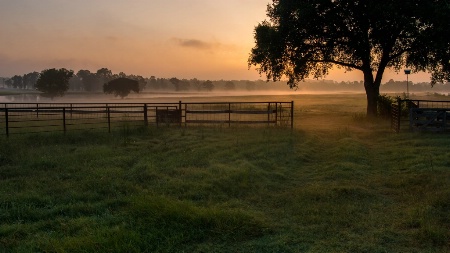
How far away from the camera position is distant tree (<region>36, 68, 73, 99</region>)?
90750 mm

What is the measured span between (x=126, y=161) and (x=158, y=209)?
5.40 m

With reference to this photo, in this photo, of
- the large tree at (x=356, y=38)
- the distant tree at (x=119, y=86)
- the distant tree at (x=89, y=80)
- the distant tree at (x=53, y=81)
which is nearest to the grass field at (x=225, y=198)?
the large tree at (x=356, y=38)

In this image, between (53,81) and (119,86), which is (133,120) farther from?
(119,86)

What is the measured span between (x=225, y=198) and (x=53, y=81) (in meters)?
96.3

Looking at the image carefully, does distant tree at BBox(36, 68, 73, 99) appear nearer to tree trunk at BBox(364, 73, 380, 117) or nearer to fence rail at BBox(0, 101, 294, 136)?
fence rail at BBox(0, 101, 294, 136)

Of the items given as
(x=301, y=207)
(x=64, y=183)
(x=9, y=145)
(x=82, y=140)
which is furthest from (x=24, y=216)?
(x=82, y=140)

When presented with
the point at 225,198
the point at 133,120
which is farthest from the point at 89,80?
the point at 225,198

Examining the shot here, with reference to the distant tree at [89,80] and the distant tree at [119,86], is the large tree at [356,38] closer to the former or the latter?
the distant tree at [119,86]

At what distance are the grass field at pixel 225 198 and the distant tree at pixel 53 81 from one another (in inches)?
3361

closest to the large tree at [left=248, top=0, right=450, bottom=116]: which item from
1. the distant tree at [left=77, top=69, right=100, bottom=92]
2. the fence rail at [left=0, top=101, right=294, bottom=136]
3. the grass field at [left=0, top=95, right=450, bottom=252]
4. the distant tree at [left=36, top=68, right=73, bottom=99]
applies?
the fence rail at [left=0, top=101, right=294, bottom=136]

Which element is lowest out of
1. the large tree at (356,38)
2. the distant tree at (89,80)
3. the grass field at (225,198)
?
the grass field at (225,198)

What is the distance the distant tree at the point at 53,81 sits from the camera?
90750 millimetres

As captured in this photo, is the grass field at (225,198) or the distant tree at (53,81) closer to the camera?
the grass field at (225,198)

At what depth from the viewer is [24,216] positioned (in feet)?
22.7
